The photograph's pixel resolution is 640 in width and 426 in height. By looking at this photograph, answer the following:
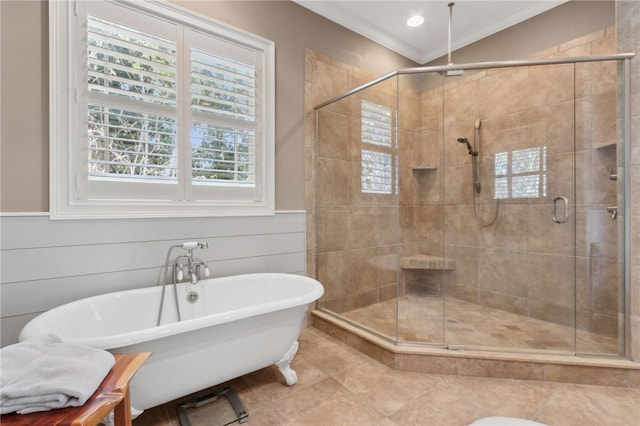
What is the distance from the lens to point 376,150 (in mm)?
2611

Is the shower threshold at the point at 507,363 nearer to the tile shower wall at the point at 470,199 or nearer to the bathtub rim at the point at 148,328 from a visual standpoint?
the tile shower wall at the point at 470,199

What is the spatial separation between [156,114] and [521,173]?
291cm

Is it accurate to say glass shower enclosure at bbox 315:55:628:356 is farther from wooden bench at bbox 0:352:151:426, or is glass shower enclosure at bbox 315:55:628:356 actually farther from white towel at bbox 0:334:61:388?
white towel at bbox 0:334:61:388

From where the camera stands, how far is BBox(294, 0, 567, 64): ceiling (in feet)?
8.77

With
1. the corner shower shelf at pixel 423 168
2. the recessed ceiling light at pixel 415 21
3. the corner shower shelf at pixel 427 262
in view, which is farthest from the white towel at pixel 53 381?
the recessed ceiling light at pixel 415 21

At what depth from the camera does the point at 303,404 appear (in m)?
1.64

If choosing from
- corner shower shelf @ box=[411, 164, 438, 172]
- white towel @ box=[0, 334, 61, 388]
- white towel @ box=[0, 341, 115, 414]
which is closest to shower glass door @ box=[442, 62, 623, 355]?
corner shower shelf @ box=[411, 164, 438, 172]

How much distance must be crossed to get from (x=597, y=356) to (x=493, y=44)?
114 inches

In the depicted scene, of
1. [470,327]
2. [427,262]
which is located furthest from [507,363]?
[427,262]

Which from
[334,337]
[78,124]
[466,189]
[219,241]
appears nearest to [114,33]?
[78,124]

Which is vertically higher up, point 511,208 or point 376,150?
point 376,150

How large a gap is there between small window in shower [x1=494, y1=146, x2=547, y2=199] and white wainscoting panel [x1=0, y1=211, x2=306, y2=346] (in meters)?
2.14

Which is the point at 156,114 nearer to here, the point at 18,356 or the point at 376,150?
the point at 18,356

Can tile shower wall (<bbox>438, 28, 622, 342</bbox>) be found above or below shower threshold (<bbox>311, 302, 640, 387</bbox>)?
above
